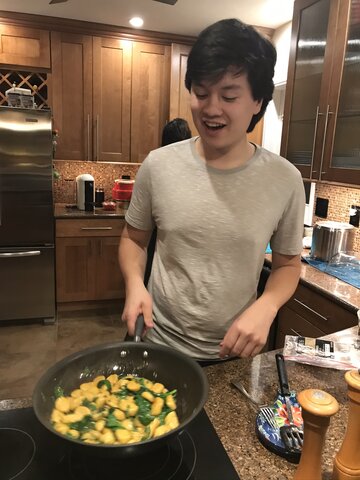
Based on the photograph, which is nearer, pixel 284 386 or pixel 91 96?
pixel 284 386

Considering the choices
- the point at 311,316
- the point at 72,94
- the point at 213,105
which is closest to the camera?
the point at 213,105

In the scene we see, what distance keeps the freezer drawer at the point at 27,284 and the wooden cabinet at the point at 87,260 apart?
158mm

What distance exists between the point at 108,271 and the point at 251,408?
2.86 m

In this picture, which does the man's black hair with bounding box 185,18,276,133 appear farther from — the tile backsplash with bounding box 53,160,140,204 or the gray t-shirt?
the tile backsplash with bounding box 53,160,140,204

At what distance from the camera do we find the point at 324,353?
43.2 inches

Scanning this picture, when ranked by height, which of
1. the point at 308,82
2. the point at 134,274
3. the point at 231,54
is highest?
the point at 308,82

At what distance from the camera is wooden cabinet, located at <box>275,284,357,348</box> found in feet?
5.98

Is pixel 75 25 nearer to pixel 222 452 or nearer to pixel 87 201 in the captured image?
pixel 87 201

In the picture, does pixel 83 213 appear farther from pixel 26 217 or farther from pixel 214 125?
pixel 214 125

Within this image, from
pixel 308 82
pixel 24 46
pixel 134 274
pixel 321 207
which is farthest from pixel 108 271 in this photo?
pixel 134 274

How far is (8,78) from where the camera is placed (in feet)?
11.6

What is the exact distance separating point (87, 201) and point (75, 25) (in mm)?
1466

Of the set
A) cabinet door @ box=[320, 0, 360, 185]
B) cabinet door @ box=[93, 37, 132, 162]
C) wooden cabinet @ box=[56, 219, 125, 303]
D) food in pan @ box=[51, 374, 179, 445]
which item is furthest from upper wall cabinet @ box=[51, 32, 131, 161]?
food in pan @ box=[51, 374, 179, 445]

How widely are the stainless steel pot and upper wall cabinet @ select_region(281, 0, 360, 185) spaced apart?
28 cm
